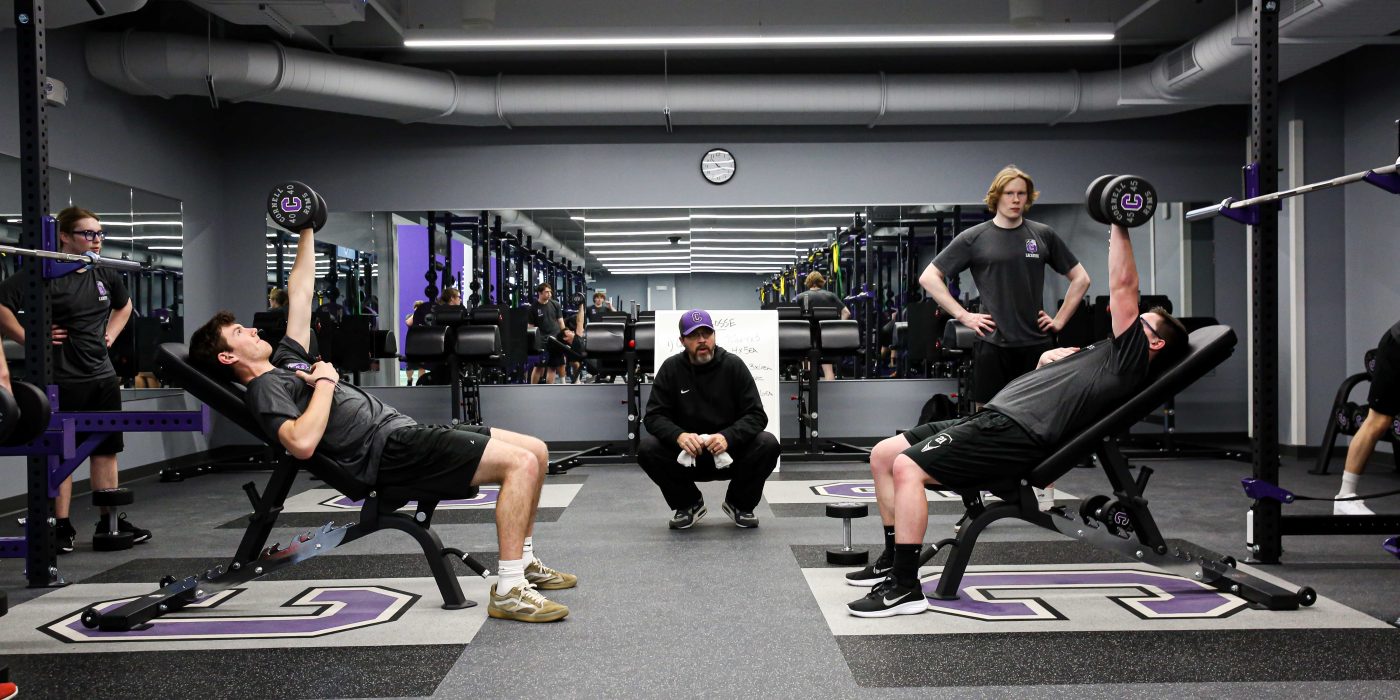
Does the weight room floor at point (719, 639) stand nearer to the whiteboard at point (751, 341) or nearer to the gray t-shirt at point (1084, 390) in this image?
the gray t-shirt at point (1084, 390)

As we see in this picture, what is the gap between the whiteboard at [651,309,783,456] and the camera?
655cm

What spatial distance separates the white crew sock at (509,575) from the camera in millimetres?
2977

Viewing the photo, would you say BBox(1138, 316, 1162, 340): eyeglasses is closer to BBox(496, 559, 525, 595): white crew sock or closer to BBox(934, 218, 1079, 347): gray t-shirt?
BBox(934, 218, 1079, 347): gray t-shirt

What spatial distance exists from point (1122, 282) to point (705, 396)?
2140mm

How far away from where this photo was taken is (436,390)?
7.95 meters

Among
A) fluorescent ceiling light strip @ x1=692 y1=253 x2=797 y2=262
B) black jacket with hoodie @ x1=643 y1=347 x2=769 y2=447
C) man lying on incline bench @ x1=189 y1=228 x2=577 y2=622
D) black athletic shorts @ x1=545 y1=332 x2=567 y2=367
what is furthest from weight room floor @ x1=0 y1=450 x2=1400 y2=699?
fluorescent ceiling light strip @ x1=692 y1=253 x2=797 y2=262

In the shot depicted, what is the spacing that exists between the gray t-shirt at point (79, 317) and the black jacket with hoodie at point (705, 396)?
99.8 inches

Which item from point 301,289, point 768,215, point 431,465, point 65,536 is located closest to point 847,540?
point 431,465

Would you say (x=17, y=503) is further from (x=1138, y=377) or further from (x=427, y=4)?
(x=1138, y=377)

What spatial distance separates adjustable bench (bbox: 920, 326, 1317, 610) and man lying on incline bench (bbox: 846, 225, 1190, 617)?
0.05 metres

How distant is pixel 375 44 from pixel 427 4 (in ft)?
2.02

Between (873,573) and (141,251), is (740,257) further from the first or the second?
(873,573)

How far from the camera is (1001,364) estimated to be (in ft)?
13.5

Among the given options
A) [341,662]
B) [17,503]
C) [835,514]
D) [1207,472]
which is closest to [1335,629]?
[835,514]
